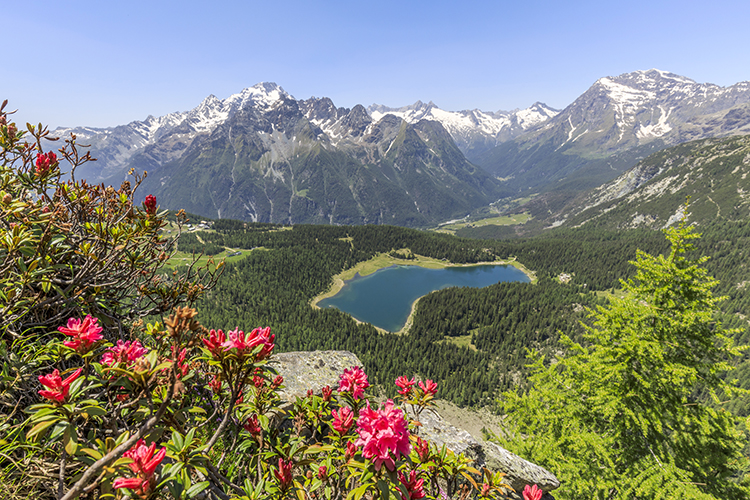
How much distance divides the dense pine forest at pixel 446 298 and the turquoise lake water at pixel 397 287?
8386 mm

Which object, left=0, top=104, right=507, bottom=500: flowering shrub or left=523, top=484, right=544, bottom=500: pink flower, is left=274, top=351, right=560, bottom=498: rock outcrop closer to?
left=0, top=104, right=507, bottom=500: flowering shrub

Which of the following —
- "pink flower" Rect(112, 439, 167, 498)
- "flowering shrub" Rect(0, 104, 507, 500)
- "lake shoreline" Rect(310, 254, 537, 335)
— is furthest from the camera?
"lake shoreline" Rect(310, 254, 537, 335)

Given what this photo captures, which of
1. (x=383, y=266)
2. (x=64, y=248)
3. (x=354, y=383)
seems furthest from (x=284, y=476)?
(x=383, y=266)

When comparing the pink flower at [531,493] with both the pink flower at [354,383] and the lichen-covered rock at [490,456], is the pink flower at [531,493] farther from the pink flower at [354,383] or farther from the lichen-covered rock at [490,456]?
the lichen-covered rock at [490,456]

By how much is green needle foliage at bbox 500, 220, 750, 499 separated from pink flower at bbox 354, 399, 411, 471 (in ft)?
41.7

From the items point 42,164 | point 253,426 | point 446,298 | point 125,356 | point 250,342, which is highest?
point 42,164

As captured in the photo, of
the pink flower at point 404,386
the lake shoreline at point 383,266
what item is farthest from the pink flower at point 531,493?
the lake shoreline at point 383,266

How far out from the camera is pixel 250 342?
9.47ft

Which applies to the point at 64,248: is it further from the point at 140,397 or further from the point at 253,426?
the point at 253,426

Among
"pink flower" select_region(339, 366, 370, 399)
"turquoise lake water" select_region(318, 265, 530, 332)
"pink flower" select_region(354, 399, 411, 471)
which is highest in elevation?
"pink flower" select_region(354, 399, 411, 471)

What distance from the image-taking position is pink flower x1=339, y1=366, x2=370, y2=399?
15.3 ft

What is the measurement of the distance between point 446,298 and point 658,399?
304 feet

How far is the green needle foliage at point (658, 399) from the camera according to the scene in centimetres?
1098

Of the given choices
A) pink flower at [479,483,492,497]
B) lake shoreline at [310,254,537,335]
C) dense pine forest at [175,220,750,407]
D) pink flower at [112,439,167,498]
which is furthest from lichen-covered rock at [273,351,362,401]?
lake shoreline at [310,254,537,335]
